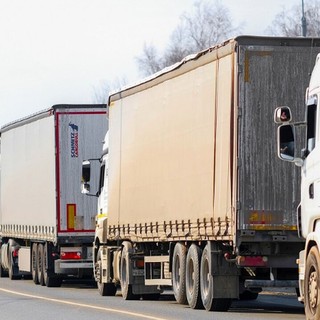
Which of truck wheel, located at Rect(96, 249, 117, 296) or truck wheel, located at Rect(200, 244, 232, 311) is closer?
truck wheel, located at Rect(200, 244, 232, 311)

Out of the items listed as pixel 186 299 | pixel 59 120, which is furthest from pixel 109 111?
Result: pixel 186 299

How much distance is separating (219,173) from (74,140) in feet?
42.0

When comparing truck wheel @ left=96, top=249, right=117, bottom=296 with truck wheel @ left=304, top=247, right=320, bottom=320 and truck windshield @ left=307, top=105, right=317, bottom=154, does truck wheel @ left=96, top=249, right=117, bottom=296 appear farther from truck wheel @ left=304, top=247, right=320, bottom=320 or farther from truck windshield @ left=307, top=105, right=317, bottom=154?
truck wheel @ left=304, top=247, right=320, bottom=320

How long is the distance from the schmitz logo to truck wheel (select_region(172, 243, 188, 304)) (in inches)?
398

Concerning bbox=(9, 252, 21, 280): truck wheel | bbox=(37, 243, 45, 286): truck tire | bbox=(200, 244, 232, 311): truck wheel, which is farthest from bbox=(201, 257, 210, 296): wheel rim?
bbox=(9, 252, 21, 280): truck wheel

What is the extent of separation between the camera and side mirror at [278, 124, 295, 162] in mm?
18875

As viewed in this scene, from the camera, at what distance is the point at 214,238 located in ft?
74.3

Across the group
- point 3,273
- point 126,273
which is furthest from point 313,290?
point 3,273

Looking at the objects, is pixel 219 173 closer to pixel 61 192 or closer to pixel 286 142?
pixel 286 142

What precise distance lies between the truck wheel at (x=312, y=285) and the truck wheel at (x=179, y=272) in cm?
647

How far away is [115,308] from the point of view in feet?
81.7

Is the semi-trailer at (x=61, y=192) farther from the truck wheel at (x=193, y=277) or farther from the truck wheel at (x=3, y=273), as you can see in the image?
the truck wheel at (x=193, y=277)

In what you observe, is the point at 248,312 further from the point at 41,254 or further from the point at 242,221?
the point at 41,254

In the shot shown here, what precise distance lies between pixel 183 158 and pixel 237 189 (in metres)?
3.02
